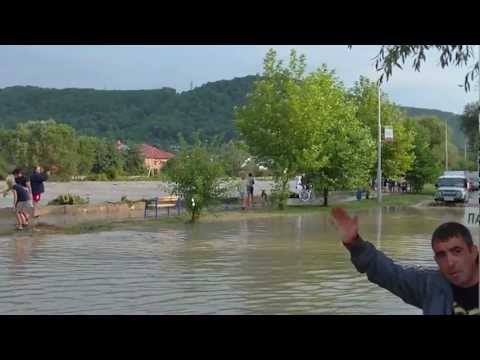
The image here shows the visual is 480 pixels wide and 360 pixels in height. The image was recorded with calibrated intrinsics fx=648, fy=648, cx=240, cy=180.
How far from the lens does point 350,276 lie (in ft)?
34.5

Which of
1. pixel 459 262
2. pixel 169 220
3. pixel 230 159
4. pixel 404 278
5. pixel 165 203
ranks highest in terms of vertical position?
pixel 230 159

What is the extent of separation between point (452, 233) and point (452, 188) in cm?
3248

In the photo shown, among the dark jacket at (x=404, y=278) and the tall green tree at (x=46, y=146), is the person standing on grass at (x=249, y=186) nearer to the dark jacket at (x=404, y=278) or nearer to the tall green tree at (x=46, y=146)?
the tall green tree at (x=46, y=146)

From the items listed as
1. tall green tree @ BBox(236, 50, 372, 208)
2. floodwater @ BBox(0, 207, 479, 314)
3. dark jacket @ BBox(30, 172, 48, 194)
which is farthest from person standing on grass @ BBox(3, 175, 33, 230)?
tall green tree @ BBox(236, 50, 372, 208)

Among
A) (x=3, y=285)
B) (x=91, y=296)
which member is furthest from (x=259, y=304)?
(x=3, y=285)

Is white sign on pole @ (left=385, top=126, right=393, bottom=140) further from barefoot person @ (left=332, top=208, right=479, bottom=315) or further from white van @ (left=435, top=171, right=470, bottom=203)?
barefoot person @ (left=332, top=208, right=479, bottom=315)

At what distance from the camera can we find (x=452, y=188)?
114ft

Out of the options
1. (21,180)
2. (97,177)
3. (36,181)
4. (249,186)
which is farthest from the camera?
(97,177)

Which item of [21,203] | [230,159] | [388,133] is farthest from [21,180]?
[388,133]

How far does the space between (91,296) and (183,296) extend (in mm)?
1259

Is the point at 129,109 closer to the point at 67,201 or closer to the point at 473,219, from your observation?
the point at 67,201
